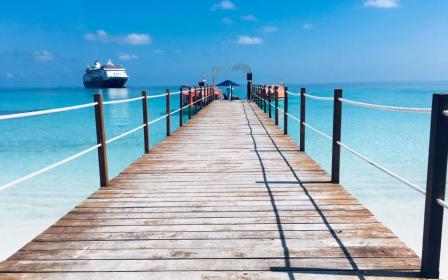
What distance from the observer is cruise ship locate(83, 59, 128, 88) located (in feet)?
354

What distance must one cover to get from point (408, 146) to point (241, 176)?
16700 mm

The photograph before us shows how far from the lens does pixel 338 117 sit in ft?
13.3

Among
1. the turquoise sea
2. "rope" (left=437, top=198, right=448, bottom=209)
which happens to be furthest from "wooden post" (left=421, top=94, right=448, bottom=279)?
the turquoise sea

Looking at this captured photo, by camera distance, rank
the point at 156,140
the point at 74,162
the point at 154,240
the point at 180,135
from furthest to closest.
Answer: the point at 156,140 < the point at 74,162 < the point at 180,135 < the point at 154,240

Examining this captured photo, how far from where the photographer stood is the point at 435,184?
1.94m

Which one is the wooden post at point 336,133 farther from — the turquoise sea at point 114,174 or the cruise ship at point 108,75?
the cruise ship at point 108,75

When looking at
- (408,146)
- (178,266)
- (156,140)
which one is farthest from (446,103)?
(156,140)

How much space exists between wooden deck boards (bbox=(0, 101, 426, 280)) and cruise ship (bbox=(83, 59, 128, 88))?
11023 centimetres

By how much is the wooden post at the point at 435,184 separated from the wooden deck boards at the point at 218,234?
0.14 metres

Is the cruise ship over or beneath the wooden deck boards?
over

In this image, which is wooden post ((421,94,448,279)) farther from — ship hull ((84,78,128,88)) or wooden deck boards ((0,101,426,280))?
ship hull ((84,78,128,88))

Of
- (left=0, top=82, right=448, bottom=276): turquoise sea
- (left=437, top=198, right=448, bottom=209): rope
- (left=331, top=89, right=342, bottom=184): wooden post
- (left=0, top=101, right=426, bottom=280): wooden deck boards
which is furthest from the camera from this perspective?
(left=0, top=82, right=448, bottom=276): turquoise sea

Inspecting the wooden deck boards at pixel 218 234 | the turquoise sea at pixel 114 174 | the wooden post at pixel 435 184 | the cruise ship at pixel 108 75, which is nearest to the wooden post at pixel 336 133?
the wooden deck boards at pixel 218 234

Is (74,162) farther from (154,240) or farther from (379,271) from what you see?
(379,271)
